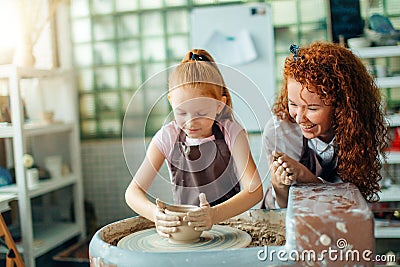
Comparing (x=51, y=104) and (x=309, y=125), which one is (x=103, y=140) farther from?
(x=309, y=125)

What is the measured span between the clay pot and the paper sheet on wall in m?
1.90

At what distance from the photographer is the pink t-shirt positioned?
1.58 metres

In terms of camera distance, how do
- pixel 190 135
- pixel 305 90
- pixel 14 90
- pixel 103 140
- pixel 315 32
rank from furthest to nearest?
1. pixel 103 140
2. pixel 315 32
3. pixel 14 90
4. pixel 190 135
5. pixel 305 90

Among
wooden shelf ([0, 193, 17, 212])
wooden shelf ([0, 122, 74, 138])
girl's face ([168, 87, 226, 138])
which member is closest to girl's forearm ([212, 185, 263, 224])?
girl's face ([168, 87, 226, 138])

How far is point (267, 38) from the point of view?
323cm

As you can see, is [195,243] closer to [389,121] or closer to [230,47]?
[389,121]

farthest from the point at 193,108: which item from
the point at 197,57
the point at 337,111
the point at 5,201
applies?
the point at 5,201

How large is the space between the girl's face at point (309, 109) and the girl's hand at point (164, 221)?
467 millimetres

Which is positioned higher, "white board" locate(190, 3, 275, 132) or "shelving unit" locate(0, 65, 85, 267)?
"white board" locate(190, 3, 275, 132)

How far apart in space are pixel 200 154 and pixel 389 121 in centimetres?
155

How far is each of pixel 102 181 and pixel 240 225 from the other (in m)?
2.02

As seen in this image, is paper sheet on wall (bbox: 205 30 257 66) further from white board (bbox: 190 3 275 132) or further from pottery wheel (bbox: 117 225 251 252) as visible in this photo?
pottery wheel (bbox: 117 225 251 252)

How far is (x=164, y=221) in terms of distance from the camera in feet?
4.67

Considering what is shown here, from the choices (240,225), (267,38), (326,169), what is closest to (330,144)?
(326,169)
